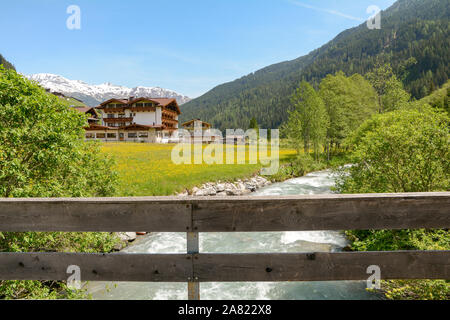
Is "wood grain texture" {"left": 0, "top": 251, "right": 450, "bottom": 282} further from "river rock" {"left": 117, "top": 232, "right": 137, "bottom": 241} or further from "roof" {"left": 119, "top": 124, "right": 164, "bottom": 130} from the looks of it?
"roof" {"left": 119, "top": 124, "right": 164, "bottom": 130}

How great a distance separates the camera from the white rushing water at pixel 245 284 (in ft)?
26.4

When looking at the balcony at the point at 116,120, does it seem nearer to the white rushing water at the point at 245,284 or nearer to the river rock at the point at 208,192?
the river rock at the point at 208,192

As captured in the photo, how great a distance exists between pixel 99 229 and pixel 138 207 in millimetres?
453

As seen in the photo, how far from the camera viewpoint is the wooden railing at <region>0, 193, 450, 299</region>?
7.73ft

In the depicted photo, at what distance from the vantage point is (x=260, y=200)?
7.89 feet

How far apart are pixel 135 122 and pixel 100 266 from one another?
270 ft

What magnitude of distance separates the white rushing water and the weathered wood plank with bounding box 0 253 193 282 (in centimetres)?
198

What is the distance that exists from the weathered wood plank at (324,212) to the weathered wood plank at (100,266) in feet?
1.63

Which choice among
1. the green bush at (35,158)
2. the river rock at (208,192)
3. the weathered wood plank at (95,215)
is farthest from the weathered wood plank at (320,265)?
the river rock at (208,192)

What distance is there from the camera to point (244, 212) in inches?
93.8

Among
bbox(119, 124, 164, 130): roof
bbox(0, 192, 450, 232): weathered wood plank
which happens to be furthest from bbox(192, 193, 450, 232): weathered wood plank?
bbox(119, 124, 164, 130): roof

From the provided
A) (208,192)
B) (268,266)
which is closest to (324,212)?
(268,266)
